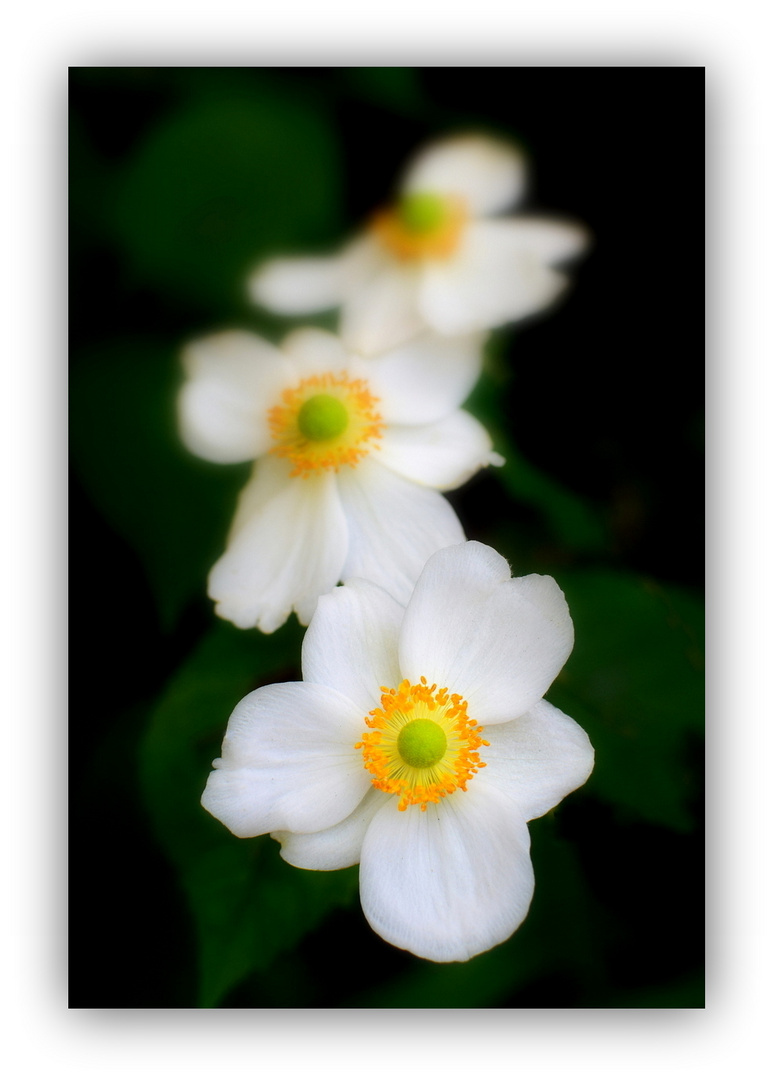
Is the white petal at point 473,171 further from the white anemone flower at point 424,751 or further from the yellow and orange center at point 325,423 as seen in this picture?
the white anemone flower at point 424,751

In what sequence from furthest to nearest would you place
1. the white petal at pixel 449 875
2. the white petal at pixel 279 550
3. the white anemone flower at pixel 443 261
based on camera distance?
the white anemone flower at pixel 443 261 → the white petal at pixel 279 550 → the white petal at pixel 449 875

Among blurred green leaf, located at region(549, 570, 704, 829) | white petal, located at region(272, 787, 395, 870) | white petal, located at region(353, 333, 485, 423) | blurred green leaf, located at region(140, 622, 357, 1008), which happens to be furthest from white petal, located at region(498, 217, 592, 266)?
white petal, located at region(272, 787, 395, 870)

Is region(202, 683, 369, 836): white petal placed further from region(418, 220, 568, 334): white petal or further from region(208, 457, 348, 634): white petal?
region(418, 220, 568, 334): white petal

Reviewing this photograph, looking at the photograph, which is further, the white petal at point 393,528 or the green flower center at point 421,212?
the green flower center at point 421,212

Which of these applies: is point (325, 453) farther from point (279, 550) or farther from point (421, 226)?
point (421, 226)

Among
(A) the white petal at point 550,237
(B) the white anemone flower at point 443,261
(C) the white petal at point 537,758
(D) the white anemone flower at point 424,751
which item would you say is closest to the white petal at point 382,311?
(B) the white anemone flower at point 443,261

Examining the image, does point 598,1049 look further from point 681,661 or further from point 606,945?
point 681,661
